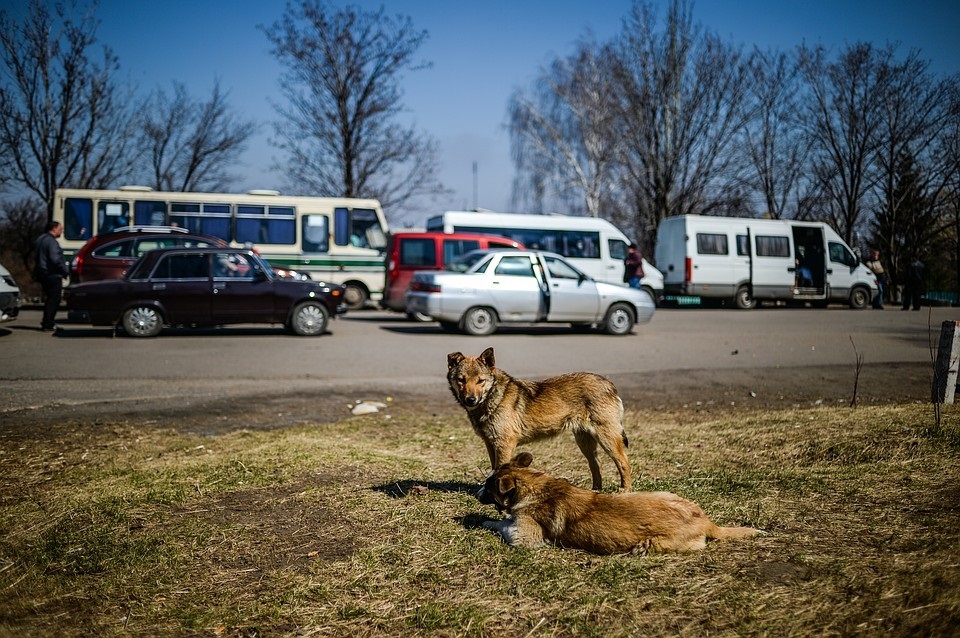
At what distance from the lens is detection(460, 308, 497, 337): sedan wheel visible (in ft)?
52.1

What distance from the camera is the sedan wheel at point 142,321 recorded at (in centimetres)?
1430

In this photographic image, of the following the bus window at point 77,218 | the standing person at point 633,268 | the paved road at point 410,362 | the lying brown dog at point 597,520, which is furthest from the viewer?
the standing person at point 633,268

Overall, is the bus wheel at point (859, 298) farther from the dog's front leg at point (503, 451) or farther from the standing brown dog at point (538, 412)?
the dog's front leg at point (503, 451)

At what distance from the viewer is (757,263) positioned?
27.8m

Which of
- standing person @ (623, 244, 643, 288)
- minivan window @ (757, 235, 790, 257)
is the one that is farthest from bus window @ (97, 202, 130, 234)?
minivan window @ (757, 235, 790, 257)

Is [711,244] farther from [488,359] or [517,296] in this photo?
[488,359]

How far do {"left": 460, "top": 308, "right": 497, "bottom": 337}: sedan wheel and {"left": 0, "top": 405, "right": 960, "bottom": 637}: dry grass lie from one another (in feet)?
31.3

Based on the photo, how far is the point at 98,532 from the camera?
4.12 meters

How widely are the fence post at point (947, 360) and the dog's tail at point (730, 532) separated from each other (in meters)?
4.02

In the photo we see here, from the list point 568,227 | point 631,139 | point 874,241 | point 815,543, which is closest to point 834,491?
point 815,543

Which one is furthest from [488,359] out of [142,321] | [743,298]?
[743,298]

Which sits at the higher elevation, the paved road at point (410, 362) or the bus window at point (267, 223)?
the bus window at point (267, 223)

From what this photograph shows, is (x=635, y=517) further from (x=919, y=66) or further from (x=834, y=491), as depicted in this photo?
(x=919, y=66)

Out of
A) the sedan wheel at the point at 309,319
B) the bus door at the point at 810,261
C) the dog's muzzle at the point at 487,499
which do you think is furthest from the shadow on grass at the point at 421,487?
the bus door at the point at 810,261
